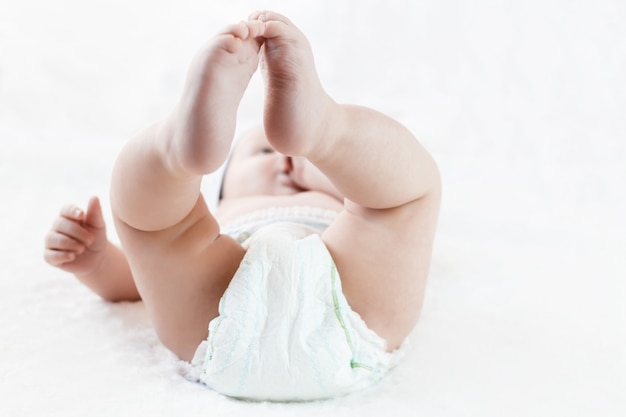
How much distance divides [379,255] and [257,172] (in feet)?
1.64

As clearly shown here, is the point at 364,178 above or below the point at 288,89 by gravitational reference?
below

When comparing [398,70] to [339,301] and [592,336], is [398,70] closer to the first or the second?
[592,336]

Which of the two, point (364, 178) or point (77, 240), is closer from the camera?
point (364, 178)

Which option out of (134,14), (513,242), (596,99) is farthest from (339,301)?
(134,14)

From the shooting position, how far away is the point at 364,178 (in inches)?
33.1

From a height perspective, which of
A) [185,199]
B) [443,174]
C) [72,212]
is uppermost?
[185,199]

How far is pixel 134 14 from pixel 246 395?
1.67 metres

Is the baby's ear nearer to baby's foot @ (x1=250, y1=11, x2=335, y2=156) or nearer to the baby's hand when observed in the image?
the baby's hand

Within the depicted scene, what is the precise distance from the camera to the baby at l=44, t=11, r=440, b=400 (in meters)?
0.72

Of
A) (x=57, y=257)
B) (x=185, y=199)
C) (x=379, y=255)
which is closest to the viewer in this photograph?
(x=185, y=199)

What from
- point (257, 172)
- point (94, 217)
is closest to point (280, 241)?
point (94, 217)

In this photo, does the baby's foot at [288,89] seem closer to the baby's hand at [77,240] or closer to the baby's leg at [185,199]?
the baby's leg at [185,199]

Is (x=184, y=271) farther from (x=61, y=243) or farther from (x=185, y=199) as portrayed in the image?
(x=61, y=243)

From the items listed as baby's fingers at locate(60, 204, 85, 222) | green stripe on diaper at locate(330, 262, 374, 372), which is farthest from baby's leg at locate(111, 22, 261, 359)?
baby's fingers at locate(60, 204, 85, 222)
